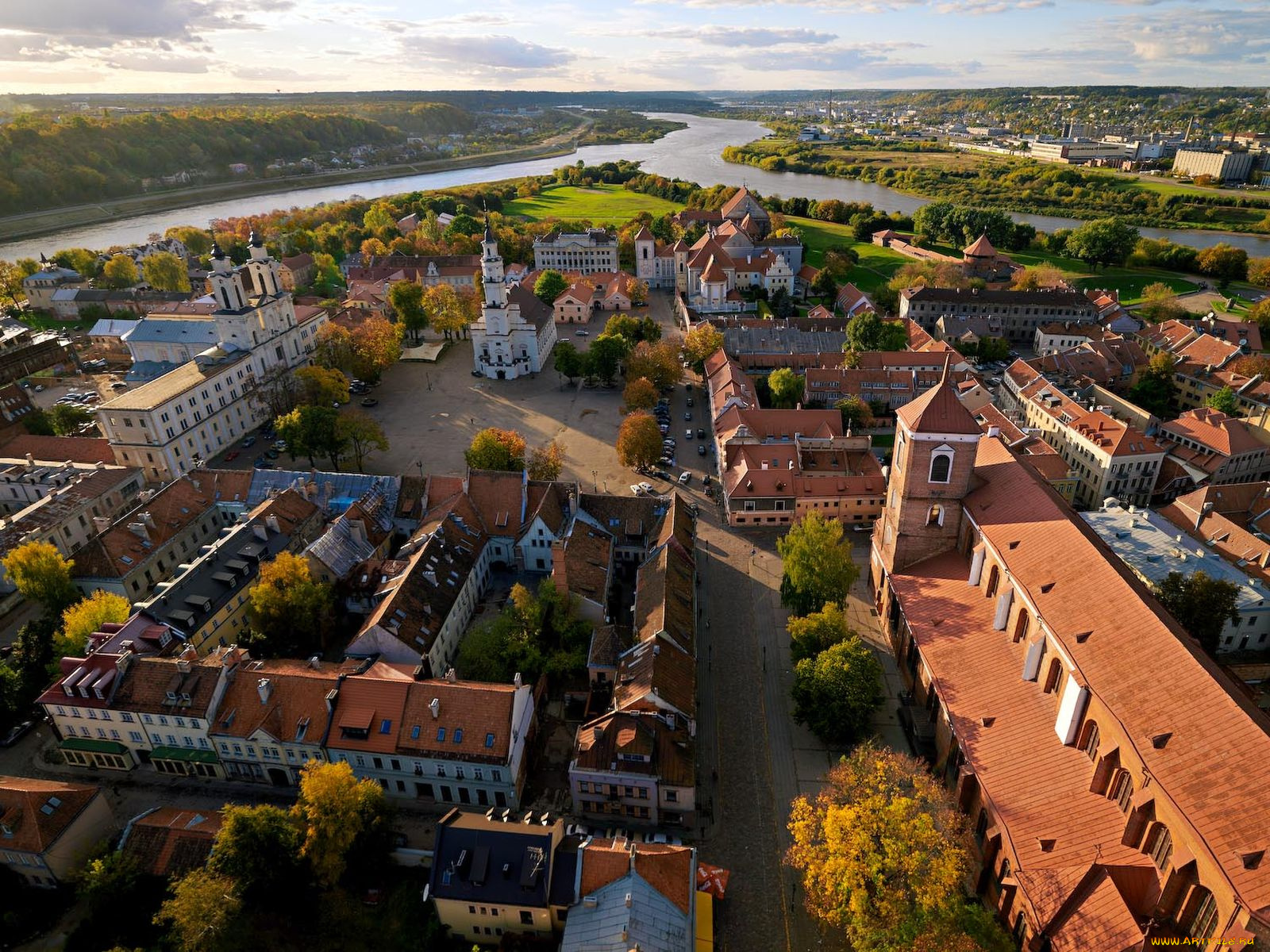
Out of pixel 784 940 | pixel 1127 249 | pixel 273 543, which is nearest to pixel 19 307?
pixel 273 543

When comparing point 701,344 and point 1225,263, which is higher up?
point 1225,263

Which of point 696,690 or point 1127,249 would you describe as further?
point 1127,249

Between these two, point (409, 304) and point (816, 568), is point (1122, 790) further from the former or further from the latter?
point (409, 304)

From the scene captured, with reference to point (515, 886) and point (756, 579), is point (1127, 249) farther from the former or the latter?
point (515, 886)

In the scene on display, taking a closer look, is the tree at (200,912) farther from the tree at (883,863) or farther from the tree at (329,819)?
the tree at (883,863)

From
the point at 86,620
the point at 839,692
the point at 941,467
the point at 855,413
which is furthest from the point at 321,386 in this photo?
the point at 839,692

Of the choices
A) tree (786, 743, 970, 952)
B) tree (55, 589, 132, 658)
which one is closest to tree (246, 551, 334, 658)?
tree (55, 589, 132, 658)
